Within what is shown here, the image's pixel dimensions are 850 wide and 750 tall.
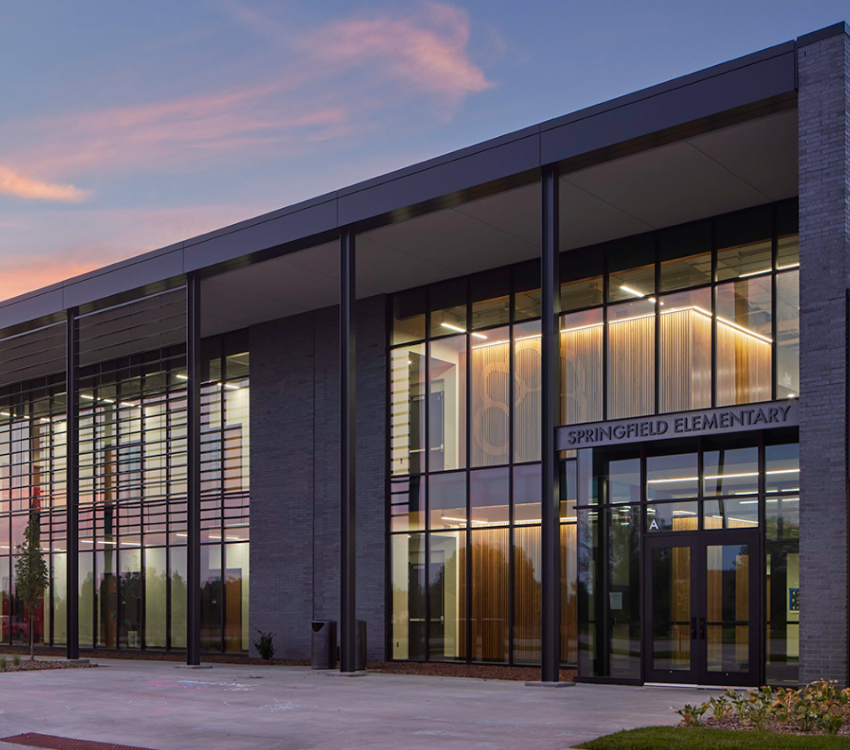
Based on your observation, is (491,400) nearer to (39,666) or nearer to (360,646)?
(360,646)

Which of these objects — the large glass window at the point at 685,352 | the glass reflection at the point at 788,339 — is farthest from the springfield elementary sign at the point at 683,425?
the glass reflection at the point at 788,339

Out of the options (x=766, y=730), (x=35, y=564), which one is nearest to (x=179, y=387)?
(x=35, y=564)

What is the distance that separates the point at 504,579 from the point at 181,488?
503 inches

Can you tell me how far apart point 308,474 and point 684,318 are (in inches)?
432

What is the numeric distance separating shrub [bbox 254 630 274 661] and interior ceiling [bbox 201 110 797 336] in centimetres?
839

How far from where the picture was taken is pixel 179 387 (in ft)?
99.7

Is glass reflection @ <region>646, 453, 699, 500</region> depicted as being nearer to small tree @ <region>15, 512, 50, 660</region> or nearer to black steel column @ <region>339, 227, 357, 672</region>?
black steel column @ <region>339, 227, 357, 672</region>

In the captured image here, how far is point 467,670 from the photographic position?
70.6 ft

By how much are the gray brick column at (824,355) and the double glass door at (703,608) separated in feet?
9.73

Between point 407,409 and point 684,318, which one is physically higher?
point 684,318

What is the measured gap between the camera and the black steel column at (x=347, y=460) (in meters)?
19.7

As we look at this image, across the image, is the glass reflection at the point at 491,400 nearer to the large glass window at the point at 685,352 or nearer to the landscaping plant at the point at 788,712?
the large glass window at the point at 685,352

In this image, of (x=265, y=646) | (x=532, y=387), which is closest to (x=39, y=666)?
(x=265, y=646)

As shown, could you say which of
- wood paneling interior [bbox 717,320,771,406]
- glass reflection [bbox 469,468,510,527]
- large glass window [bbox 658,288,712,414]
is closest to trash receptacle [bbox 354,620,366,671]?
glass reflection [bbox 469,468,510,527]
